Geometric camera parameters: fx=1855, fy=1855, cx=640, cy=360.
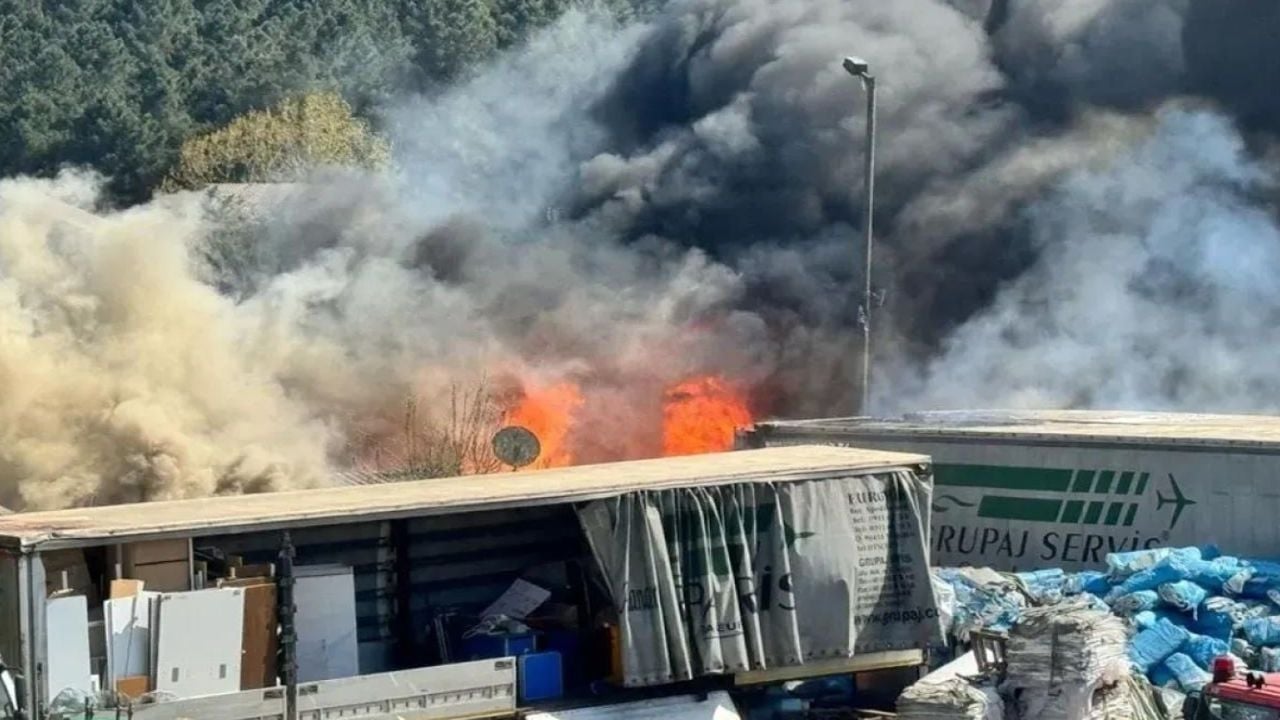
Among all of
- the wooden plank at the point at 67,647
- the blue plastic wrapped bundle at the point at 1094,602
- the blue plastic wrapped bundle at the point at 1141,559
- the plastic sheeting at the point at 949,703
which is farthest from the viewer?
the blue plastic wrapped bundle at the point at 1141,559

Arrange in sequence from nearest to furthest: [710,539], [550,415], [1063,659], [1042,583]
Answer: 1. [1063,659]
2. [710,539]
3. [1042,583]
4. [550,415]

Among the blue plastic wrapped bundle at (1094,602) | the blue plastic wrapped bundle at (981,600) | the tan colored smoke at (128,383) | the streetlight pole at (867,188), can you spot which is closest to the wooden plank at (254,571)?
the blue plastic wrapped bundle at (981,600)

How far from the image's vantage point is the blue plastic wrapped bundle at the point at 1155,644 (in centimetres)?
1892

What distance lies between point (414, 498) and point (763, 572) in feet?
11.3

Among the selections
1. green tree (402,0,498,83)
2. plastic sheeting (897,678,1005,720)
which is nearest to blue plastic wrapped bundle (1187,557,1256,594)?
plastic sheeting (897,678,1005,720)

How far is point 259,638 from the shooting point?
1551cm

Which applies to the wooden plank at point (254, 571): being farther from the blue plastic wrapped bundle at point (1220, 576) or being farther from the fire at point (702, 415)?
the fire at point (702, 415)

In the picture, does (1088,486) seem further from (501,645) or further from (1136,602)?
(501,645)

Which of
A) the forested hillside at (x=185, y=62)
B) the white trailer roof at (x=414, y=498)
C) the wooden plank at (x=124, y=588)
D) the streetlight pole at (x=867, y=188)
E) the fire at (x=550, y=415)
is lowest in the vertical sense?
the wooden plank at (x=124, y=588)

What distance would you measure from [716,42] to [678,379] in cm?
1022

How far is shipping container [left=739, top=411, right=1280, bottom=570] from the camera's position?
21.8 meters

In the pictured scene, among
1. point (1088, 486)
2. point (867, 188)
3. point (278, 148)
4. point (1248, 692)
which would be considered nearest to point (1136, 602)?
point (1088, 486)

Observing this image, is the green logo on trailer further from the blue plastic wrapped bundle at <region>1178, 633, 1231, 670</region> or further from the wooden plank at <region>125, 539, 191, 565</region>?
the wooden plank at <region>125, 539, 191, 565</region>

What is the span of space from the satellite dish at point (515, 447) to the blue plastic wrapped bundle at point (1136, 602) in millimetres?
17803
